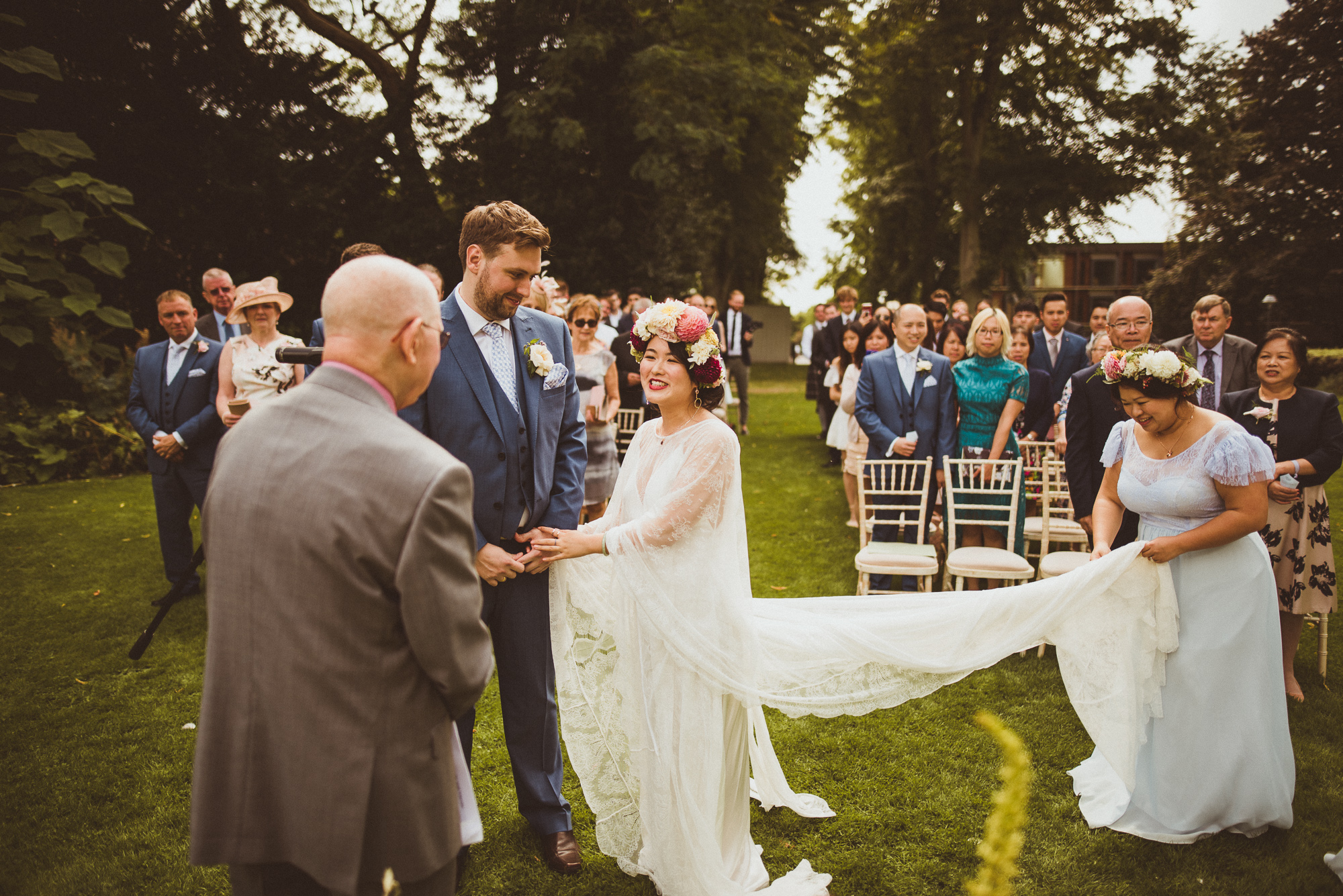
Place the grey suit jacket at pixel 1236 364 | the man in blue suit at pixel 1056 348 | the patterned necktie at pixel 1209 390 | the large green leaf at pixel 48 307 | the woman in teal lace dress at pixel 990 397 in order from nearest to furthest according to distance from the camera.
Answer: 1. the patterned necktie at pixel 1209 390
2. the grey suit jacket at pixel 1236 364
3. the large green leaf at pixel 48 307
4. the woman in teal lace dress at pixel 990 397
5. the man in blue suit at pixel 1056 348

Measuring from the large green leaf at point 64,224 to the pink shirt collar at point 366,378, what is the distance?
567cm

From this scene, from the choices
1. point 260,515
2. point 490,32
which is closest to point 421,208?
point 490,32

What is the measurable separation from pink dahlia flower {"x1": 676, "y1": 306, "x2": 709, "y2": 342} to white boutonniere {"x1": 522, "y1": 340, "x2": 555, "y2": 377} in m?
0.54

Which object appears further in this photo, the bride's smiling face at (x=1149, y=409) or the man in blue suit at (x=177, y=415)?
the man in blue suit at (x=177, y=415)

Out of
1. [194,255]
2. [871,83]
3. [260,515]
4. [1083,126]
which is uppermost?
[871,83]

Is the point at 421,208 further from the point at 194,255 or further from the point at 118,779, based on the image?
the point at 118,779

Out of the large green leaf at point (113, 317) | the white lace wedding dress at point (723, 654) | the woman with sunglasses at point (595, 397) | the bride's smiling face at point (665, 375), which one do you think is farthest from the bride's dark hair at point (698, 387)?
the large green leaf at point (113, 317)

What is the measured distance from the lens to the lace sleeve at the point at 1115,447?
376cm

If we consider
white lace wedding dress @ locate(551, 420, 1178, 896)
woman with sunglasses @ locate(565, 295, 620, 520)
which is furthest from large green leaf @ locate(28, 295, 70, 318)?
white lace wedding dress @ locate(551, 420, 1178, 896)

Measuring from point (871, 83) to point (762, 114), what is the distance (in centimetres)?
423

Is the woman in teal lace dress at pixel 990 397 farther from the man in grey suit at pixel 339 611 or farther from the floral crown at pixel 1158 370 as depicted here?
the man in grey suit at pixel 339 611

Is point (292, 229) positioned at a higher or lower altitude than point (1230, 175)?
lower

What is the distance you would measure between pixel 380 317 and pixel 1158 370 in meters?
3.18

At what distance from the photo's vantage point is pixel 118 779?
392 cm
